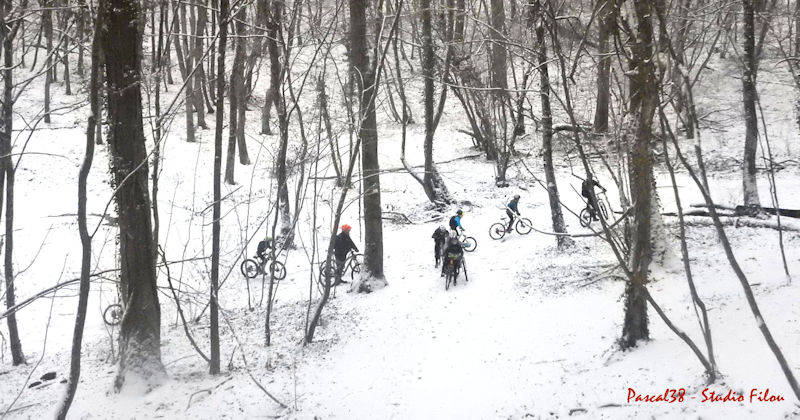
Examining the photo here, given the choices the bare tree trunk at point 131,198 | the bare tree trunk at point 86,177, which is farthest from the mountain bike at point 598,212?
the bare tree trunk at point 131,198

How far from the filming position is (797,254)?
988 cm

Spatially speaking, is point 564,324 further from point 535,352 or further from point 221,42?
point 221,42

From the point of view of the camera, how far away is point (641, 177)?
6746mm

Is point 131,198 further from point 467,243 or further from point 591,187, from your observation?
point 467,243

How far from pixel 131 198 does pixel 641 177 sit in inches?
276

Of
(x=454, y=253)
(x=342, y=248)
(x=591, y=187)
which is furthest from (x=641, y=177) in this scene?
(x=342, y=248)

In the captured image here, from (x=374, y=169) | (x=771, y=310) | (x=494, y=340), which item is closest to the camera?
(x=771, y=310)

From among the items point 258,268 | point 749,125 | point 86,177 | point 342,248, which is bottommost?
Result: point 258,268

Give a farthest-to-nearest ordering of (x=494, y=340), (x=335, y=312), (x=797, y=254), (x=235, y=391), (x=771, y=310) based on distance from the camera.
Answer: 1. (x=335, y=312)
2. (x=797, y=254)
3. (x=494, y=340)
4. (x=235, y=391)
5. (x=771, y=310)

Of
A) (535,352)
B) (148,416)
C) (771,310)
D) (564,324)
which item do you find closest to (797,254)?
(771,310)

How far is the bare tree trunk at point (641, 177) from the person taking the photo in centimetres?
606

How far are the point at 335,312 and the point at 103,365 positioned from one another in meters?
4.34

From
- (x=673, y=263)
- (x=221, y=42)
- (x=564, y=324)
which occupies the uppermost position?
(x=221, y=42)

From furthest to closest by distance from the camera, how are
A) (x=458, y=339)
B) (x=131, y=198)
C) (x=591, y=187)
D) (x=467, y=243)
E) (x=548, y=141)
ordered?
1. (x=467, y=243)
2. (x=548, y=141)
3. (x=458, y=339)
4. (x=131, y=198)
5. (x=591, y=187)
